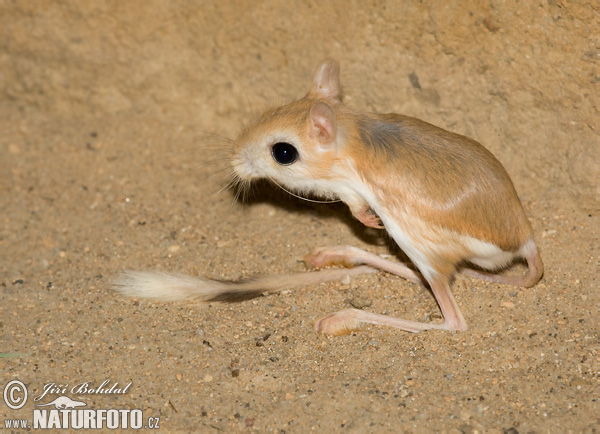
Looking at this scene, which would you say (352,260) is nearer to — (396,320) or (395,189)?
(396,320)

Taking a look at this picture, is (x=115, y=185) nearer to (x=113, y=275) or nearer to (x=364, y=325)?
(x=113, y=275)

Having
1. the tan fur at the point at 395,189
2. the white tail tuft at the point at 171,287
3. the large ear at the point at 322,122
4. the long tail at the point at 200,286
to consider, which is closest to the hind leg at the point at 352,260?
the tan fur at the point at 395,189

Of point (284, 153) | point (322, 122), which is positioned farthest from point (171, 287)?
point (322, 122)

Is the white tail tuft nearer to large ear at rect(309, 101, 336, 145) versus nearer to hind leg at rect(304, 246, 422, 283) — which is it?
hind leg at rect(304, 246, 422, 283)

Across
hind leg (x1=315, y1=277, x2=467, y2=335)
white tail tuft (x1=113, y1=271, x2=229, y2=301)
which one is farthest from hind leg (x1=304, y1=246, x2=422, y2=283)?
white tail tuft (x1=113, y1=271, x2=229, y2=301)

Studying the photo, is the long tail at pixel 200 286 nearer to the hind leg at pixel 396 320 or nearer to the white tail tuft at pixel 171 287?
the white tail tuft at pixel 171 287

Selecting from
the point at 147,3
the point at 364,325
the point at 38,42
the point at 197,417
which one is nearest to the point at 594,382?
the point at 364,325
